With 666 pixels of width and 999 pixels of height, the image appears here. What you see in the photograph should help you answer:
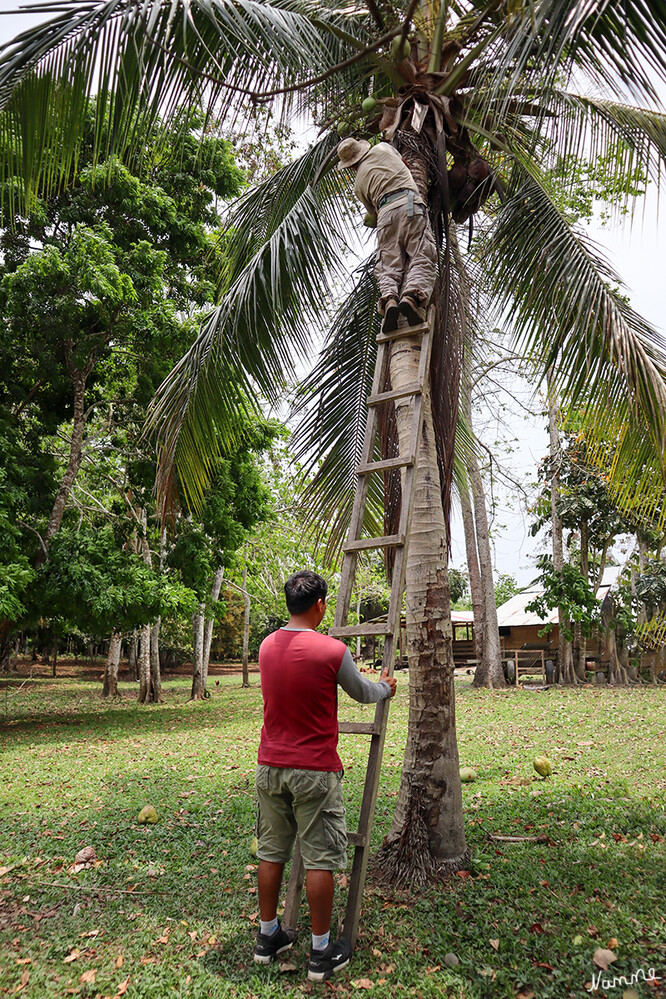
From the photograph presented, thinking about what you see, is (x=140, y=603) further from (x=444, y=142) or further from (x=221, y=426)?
(x=444, y=142)

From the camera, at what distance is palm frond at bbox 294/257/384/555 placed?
22.8 feet

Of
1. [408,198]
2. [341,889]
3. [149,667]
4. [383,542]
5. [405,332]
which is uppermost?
[408,198]

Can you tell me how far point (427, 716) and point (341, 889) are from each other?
1.16m

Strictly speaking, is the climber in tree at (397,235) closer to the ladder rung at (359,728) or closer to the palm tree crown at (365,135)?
the palm tree crown at (365,135)

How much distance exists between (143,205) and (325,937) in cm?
1195

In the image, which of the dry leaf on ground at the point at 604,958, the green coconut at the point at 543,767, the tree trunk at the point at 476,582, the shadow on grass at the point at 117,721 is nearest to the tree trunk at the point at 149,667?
the shadow on grass at the point at 117,721

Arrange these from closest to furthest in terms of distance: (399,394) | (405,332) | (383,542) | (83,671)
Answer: (383,542) → (399,394) → (405,332) → (83,671)

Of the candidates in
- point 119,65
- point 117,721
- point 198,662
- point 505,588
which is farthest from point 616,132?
point 505,588

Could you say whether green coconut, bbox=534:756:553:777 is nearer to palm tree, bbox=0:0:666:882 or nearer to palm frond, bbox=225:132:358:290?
palm tree, bbox=0:0:666:882

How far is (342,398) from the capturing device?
7.13 m

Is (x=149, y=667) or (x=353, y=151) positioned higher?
(x=353, y=151)

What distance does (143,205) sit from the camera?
12.4 meters

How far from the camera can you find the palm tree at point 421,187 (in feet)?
13.6

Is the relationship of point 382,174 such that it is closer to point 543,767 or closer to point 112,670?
point 543,767
